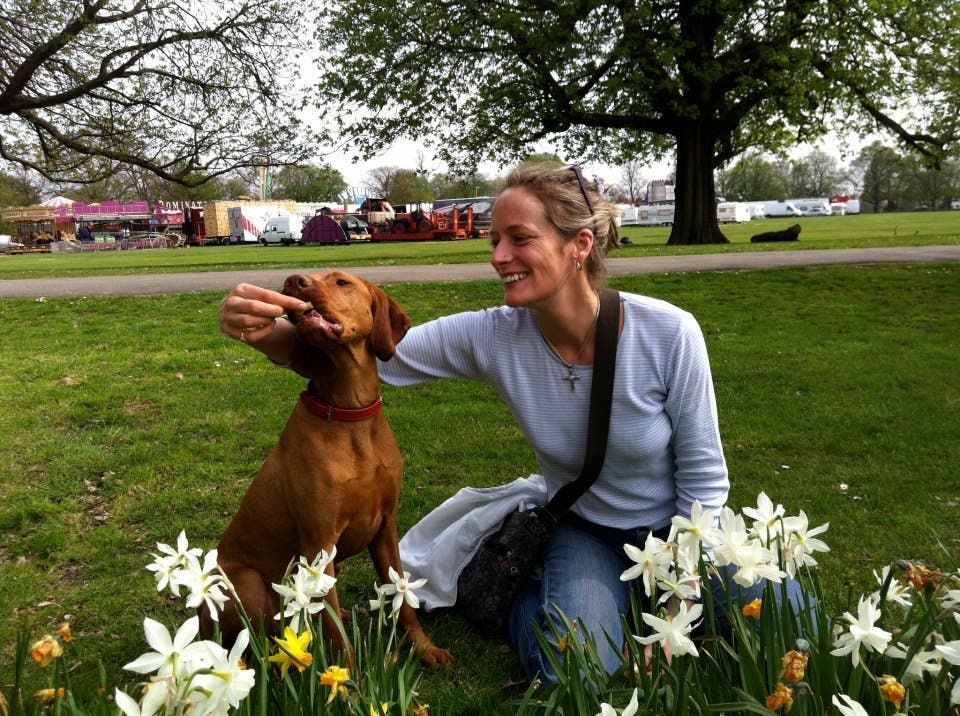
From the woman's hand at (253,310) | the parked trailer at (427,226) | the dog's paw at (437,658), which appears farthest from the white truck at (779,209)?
the woman's hand at (253,310)

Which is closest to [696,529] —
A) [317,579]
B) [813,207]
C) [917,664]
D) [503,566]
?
[917,664]

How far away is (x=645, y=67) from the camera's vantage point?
19719mm

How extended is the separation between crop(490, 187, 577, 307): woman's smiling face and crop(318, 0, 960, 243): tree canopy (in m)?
17.1

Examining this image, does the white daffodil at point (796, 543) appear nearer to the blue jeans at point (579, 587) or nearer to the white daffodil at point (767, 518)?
the white daffodil at point (767, 518)

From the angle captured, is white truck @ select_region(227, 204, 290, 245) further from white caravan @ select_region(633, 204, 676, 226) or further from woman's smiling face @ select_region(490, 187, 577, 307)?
woman's smiling face @ select_region(490, 187, 577, 307)

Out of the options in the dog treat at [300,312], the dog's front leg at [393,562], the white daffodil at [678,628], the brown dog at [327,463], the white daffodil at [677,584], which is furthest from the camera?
the dog's front leg at [393,562]

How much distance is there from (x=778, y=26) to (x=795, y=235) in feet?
24.1

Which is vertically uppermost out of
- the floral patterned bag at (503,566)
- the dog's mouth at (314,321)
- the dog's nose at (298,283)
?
the dog's nose at (298,283)

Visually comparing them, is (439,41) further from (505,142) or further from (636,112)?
(636,112)

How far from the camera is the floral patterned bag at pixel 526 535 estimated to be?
10.1 ft

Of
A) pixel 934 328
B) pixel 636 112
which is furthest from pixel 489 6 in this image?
pixel 934 328

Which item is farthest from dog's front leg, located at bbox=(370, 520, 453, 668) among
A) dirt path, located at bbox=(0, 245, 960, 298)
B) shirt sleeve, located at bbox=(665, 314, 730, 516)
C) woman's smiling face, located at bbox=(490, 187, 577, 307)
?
dirt path, located at bbox=(0, 245, 960, 298)

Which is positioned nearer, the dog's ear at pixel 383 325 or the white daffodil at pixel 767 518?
the white daffodil at pixel 767 518

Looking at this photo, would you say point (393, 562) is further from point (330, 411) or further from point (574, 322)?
point (574, 322)
